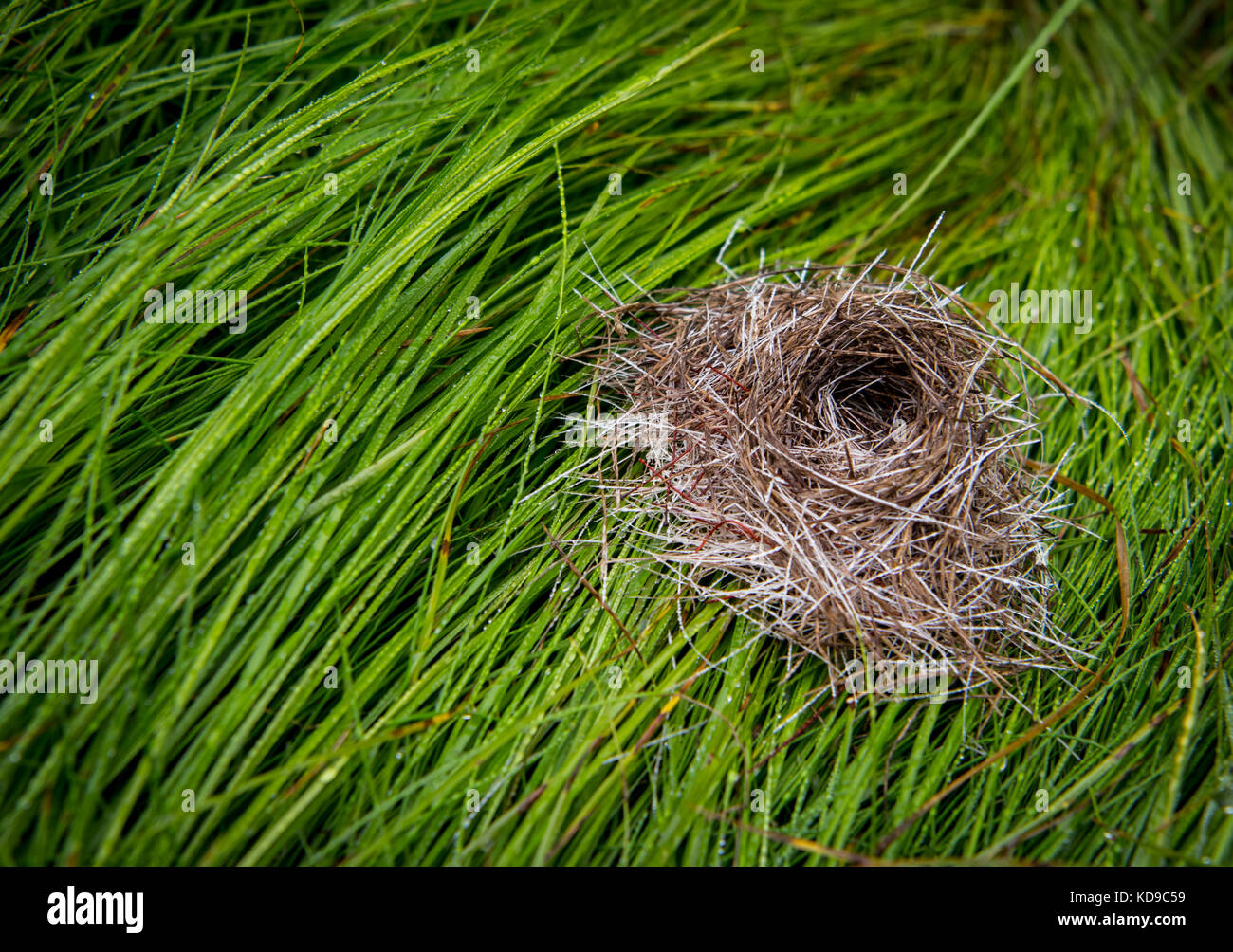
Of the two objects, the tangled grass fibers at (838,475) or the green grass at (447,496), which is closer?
the green grass at (447,496)

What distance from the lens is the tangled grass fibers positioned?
141 centimetres

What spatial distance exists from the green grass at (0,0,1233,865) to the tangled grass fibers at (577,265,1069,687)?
0.10 m

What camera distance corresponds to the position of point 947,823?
1317mm

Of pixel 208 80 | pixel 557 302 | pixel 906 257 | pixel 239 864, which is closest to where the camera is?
pixel 239 864

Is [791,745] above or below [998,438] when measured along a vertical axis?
below

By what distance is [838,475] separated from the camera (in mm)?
1545

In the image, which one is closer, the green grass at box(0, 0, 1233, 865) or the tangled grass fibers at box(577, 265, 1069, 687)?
the green grass at box(0, 0, 1233, 865)

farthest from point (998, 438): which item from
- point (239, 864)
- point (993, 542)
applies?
point (239, 864)

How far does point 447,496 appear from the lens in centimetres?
149

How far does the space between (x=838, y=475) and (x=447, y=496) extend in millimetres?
853

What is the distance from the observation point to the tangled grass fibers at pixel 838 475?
1.41 meters

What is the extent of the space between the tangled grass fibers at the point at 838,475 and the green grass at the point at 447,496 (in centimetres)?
10

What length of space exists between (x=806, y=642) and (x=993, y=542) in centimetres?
47
